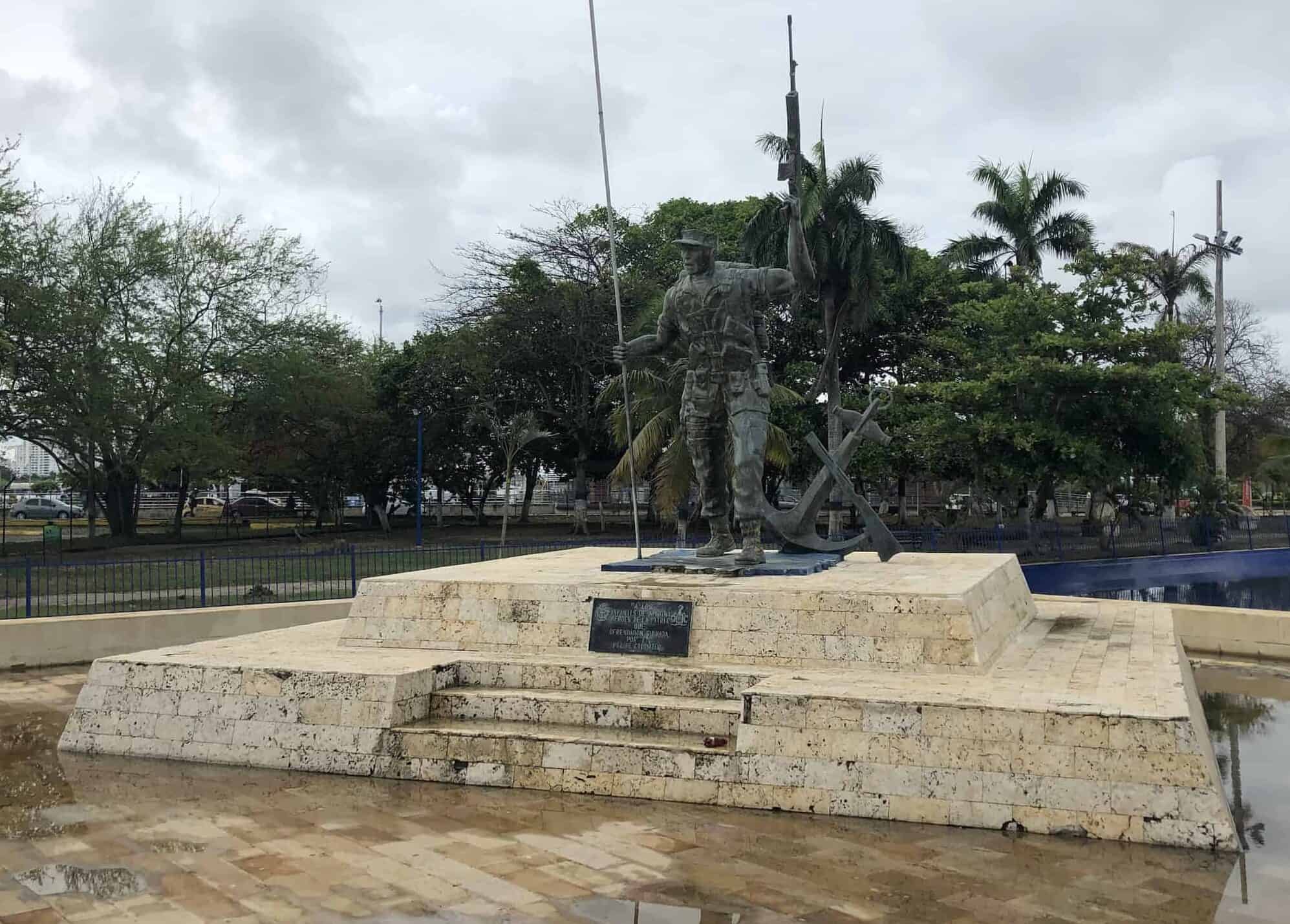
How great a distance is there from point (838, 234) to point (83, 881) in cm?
1839

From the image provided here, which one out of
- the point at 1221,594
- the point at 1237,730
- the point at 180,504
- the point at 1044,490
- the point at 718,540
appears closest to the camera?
the point at 1237,730

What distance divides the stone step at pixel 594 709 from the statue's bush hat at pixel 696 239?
3.80m

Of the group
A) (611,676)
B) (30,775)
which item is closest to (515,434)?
(611,676)

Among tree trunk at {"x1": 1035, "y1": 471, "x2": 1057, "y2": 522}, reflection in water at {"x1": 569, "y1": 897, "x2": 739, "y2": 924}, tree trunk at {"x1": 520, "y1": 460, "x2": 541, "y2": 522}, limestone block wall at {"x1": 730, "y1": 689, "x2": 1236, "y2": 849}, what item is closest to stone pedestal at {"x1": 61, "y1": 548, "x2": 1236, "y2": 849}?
limestone block wall at {"x1": 730, "y1": 689, "x2": 1236, "y2": 849}

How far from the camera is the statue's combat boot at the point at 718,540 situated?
9875 millimetres

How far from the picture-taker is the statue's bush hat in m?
9.32

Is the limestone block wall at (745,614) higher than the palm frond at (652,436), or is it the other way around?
the palm frond at (652,436)

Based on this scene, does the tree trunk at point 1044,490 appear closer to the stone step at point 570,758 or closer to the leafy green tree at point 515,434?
the leafy green tree at point 515,434

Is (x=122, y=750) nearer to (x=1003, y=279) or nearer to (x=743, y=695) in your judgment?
(x=743, y=695)

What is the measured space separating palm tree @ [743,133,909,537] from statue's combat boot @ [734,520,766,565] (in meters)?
11.4

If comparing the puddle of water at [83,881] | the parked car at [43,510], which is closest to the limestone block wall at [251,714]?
the puddle of water at [83,881]

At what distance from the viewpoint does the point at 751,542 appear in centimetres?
943

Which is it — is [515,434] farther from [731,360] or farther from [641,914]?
[641,914]

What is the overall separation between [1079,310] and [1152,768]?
17143mm
